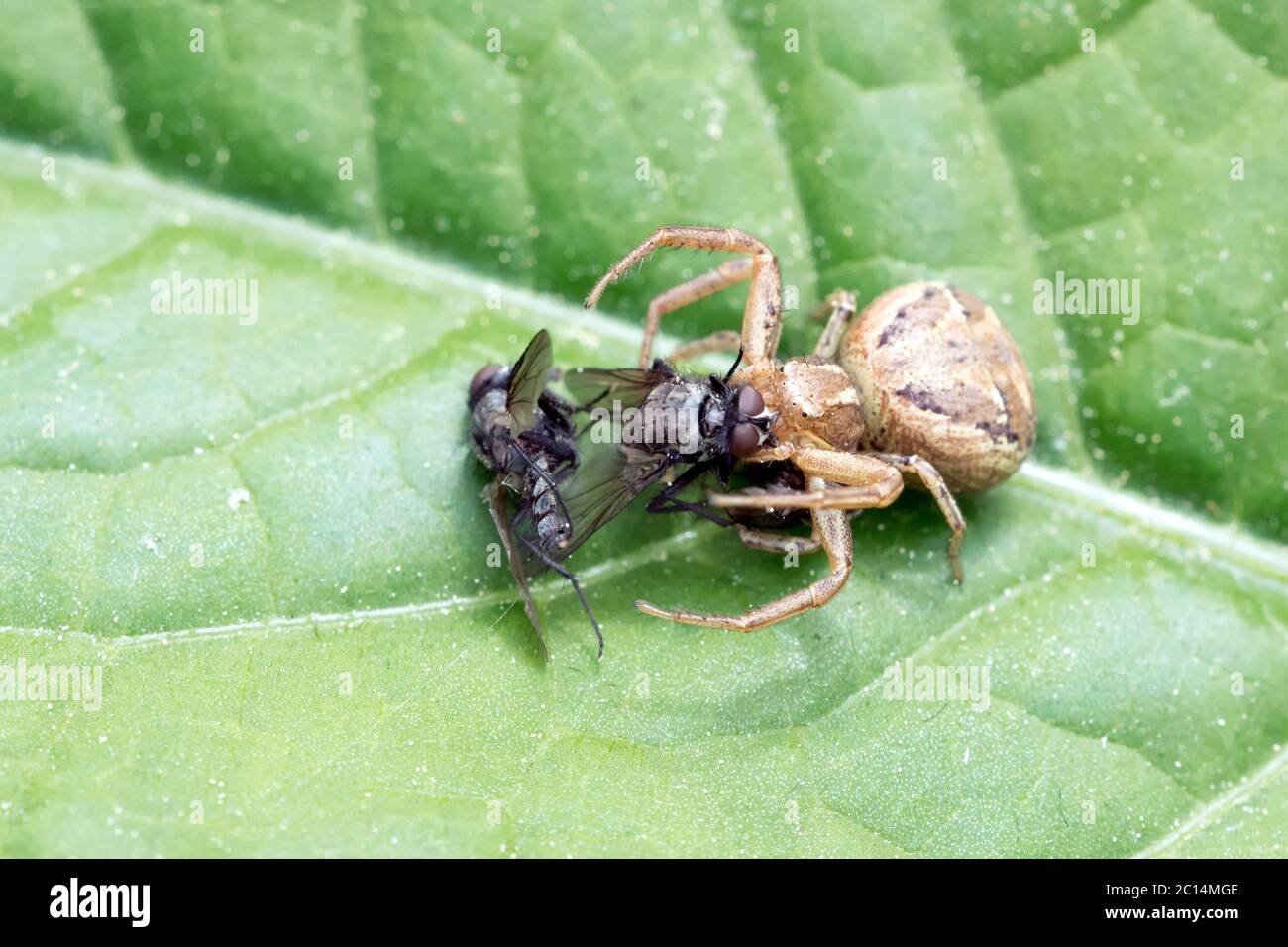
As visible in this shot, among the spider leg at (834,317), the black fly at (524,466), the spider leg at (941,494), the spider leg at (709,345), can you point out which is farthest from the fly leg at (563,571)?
the spider leg at (834,317)

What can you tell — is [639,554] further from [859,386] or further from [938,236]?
[938,236]

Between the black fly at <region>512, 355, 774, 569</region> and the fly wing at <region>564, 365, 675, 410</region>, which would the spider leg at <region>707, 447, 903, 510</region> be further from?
the fly wing at <region>564, 365, 675, 410</region>

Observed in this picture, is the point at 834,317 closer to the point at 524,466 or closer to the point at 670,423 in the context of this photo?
the point at 670,423

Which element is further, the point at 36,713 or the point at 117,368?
the point at 117,368

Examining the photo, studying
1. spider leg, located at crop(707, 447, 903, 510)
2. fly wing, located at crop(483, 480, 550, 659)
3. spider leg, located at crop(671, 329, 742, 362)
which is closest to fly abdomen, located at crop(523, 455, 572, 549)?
fly wing, located at crop(483, 480, 550, 659)

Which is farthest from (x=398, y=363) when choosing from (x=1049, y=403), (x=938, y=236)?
(x=1049, y=403)

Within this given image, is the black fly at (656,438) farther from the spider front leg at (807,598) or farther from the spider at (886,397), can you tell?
the spider front leg at (807,598)

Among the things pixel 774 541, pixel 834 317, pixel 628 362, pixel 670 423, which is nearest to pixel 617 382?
pixel 670 423
